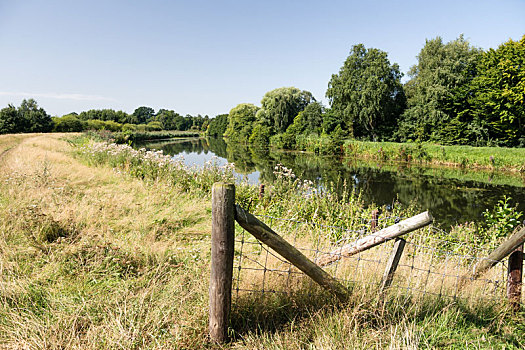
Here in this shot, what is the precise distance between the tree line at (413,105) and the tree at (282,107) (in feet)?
0.54

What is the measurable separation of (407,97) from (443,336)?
45122mm

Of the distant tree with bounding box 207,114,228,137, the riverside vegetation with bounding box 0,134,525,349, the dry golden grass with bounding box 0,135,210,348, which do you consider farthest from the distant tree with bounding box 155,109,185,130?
the riverside vegetation with bounding box 0,134,525,349

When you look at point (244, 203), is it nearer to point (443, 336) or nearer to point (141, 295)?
point (141, 295)

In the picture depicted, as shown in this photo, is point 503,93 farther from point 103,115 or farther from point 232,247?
point 103,115

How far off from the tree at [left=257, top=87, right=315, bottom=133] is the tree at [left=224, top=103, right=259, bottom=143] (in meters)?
6.88

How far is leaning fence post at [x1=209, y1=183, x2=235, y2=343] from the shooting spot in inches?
83.4

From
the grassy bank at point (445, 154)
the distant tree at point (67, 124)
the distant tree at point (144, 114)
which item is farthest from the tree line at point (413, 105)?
the distant tree at point (144, 114)

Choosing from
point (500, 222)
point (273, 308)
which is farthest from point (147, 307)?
point (500, 222)

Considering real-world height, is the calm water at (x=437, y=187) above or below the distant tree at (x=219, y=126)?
below

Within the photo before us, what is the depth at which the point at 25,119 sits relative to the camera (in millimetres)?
48062

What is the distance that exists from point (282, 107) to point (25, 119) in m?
42.8

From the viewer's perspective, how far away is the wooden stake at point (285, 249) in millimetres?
2201

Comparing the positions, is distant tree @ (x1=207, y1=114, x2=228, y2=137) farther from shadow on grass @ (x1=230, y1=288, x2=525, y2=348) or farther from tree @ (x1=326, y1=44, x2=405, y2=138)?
shadow on grass @ (x1=230, y1=288, x2=525, y2=348)

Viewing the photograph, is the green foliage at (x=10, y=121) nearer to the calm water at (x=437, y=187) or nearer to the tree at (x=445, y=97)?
the calm water at (x=437, y=187)
